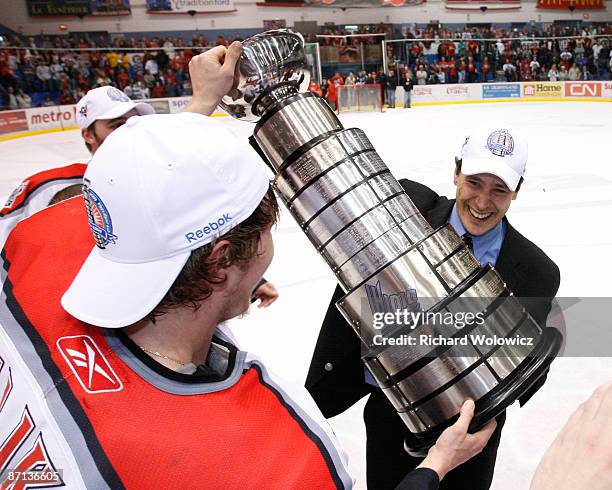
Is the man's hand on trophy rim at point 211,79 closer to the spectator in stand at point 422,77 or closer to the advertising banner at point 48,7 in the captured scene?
the spectator in stand at point 422,77

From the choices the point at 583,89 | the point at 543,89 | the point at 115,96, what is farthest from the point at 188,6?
the point at 115,96

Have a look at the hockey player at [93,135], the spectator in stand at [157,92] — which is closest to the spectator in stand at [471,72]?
the spectator in stand at [157,92]

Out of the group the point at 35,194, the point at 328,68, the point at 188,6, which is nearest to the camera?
the point at 35,194

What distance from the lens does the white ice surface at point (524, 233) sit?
85.3 inches

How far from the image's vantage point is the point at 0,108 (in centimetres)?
1159

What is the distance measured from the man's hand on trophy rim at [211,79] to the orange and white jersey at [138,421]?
0.56 meters

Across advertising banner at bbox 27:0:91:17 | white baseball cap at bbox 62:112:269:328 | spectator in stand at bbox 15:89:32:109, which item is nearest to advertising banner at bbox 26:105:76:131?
spectator in stand at bbox 15:89:32:109

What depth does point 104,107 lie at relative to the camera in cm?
199

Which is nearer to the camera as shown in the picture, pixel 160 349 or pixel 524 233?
pixel 160 349

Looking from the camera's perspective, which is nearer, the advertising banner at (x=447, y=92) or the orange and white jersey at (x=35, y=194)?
the orange and white jersey at (x=35, y=194)

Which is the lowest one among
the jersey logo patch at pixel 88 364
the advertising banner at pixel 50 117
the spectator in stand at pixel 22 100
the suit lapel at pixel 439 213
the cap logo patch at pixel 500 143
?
the advertising banner at pixel 50 117

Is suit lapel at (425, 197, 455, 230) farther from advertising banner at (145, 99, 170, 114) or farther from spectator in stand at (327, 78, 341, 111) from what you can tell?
advertising banner at (145, 99, 170, 114)

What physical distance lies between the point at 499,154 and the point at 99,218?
1.05 metres

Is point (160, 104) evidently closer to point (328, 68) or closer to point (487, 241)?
point (328, 68)
